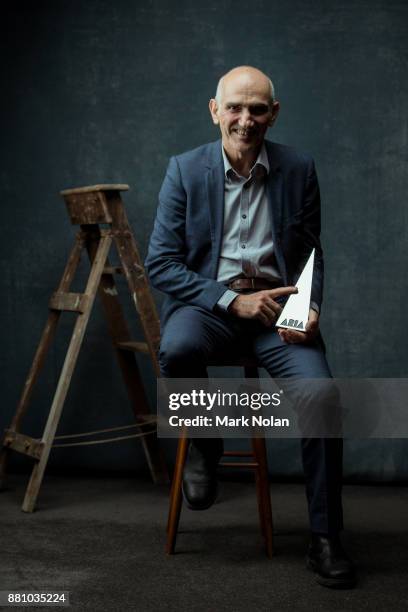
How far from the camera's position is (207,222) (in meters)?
2.86

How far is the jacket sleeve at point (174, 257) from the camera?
2766 millimetres

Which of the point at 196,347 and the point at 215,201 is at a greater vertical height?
the point at 215,201

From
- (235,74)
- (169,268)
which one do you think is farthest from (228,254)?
(235,74)

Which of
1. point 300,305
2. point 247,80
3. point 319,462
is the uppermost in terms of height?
point 247,80

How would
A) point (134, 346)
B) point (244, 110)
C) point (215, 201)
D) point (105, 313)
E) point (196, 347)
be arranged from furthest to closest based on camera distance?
1. point (105, 313)
2. point (134, 346)
3. point (215, 201)
4. point (244, 110)
5. point (196, 347)

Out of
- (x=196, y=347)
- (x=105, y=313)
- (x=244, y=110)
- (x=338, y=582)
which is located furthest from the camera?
(x=105, y=313)

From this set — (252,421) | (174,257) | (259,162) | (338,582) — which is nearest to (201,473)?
(252,421)

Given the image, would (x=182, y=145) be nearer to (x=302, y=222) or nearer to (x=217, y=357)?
(x=302, y=222)

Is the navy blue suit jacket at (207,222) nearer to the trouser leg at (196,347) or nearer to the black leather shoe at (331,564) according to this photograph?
the trouser leg at (196,347)

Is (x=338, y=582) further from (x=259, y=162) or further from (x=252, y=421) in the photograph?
(x=259, y=162)

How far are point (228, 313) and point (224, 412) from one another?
1050mm

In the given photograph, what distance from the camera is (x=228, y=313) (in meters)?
2.75

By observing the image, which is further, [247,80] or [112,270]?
[112,270]

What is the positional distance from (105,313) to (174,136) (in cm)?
86
